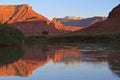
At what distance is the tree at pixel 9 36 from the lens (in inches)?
1688

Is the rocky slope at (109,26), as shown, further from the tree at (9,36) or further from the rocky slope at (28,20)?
the tree at (9,36)

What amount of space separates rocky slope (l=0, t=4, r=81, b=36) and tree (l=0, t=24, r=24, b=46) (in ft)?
279

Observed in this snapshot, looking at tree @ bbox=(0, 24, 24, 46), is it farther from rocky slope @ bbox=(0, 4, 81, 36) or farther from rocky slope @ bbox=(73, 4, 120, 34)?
rocky slope @ bbox=(0, 4, 81, 36)

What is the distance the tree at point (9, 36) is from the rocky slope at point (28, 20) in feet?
279

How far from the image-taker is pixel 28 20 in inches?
5891

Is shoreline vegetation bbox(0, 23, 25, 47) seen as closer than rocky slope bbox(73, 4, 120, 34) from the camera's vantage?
Yes

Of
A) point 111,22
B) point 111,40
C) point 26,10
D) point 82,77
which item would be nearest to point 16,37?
point 111,40

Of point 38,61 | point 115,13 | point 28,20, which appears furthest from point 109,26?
point 38,61

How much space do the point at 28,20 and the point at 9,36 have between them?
106 m

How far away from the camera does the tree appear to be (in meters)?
42.9

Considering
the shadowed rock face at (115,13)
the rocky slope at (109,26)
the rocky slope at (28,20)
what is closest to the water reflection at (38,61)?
the rocky slope at (109,26)

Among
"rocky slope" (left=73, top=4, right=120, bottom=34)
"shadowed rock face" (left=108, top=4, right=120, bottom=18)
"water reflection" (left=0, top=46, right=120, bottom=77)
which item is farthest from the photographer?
"shadowed rock face" (left=108, top=4, right=120, bottom=18)

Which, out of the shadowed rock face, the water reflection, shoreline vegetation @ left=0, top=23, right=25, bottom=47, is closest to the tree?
shoreline vegetation @ left=0, top=23, right=25, bottom=47

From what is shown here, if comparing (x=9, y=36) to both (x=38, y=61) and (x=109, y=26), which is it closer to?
(x=38, y=61)
